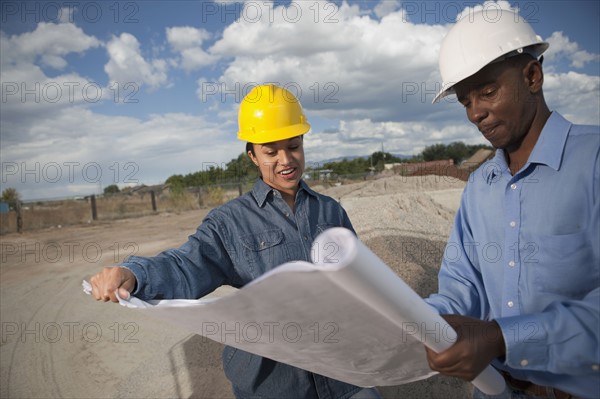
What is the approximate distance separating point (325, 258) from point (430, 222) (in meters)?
9.12

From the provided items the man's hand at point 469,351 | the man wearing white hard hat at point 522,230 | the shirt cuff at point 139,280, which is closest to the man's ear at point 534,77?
the man wearing white hard hat at point 522,230

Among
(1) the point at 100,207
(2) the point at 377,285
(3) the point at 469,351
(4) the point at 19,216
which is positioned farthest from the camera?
(1) the point at 100,207

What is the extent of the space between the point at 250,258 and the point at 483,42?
4.75 ft

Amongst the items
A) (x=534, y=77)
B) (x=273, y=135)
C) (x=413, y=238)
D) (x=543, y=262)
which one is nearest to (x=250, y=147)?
(x=273, y=135)

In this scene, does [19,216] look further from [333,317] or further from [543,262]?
[543,262]

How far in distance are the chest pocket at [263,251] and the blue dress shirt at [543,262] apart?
32.7 inches

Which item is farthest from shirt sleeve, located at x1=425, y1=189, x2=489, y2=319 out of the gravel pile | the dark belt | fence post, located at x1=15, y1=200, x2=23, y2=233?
fence post, located at x1=15, y1=200, x2=23, y2=233

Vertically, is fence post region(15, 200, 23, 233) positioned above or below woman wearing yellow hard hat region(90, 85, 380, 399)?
below

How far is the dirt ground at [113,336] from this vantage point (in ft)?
14.1

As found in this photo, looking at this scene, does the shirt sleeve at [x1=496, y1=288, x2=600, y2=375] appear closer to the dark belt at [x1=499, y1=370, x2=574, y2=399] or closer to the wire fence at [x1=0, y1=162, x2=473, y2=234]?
the dark belt at [x1=499, y1=370, x2=574, y2=399]

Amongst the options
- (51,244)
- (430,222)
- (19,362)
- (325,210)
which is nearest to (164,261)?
(325,210)

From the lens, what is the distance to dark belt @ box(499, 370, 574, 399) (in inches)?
62.9

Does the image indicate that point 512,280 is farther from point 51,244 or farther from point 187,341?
point 51,244

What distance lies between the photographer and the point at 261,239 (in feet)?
7.52
